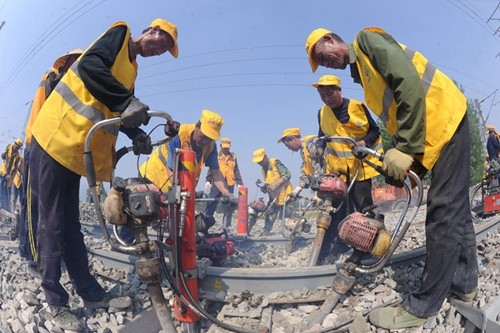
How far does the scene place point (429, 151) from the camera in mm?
1751

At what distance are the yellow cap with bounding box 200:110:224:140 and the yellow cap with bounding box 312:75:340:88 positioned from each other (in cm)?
125

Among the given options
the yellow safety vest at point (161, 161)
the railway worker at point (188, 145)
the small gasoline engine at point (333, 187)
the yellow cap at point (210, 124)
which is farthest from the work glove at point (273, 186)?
the small gasoline engine at point (333, 187)

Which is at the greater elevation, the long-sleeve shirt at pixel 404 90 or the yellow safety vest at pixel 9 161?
the long-sleeve shirt at pixel 404 90

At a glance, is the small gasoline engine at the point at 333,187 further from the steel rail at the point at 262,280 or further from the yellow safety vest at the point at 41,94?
the yellow safety vest at the point at 41,94

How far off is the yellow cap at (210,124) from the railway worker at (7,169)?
9.34 ft

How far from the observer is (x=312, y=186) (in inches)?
113

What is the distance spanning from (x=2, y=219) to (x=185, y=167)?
5463 mm

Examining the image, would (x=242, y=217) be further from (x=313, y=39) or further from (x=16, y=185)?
(x=313, y=39)

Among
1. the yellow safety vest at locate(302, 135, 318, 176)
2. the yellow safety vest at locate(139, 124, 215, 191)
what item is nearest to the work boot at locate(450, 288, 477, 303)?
the yellow safety vest at locate(139, 124, 215, 191)

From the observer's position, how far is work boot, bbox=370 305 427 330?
177cm

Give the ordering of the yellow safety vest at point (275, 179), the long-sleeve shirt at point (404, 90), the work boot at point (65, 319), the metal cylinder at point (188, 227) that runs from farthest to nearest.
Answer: the yellow safety vest at point (275, 179), the metal cylinder at point (188, 227), the work boot at point (65, 319), the long-sleeve shirt at point (404, 90)

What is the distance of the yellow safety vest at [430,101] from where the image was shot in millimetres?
1740

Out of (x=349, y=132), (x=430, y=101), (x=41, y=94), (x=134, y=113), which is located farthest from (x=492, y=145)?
(x=41, y=94)

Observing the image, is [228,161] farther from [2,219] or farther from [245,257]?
[2,219]
